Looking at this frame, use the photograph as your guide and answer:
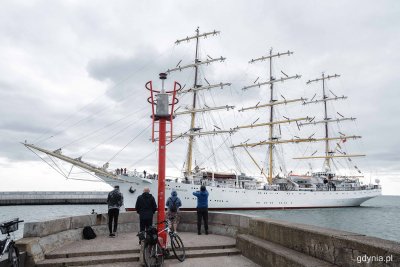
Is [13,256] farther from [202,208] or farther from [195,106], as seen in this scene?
[195,106]

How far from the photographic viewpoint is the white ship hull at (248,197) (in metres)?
40.0

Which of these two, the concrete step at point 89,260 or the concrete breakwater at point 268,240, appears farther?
the concrete step at point 89,260

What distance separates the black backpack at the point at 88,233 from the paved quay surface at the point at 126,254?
0.32 meters

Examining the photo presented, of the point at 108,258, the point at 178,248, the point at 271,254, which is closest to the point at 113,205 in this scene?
the point at 108,258

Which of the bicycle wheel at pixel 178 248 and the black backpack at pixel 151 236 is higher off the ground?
the black backpack at pixel 151 236

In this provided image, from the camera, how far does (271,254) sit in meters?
6.23

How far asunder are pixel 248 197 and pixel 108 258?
45.2m

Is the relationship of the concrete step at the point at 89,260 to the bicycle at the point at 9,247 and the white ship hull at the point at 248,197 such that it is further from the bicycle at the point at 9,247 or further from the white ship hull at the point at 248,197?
the white ship hull at the point at 248,197

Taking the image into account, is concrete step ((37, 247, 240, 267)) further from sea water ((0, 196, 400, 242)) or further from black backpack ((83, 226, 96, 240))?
sea water ((0, 196, 400, 242))

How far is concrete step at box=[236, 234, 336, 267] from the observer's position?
5230 mm

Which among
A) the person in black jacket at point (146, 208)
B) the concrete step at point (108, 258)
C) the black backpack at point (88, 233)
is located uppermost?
the person in black jacket at point (146, 208)

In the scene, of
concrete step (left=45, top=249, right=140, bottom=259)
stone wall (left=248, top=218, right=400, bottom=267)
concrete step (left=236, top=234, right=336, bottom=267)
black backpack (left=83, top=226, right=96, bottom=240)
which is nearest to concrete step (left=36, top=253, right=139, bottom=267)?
concrete step (left=45, top=249, right=140, bottom=259)

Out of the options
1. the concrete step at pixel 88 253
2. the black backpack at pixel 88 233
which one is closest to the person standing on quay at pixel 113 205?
the black backpack at pixel 88 233

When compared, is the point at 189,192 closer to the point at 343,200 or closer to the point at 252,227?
the point at 252,227
